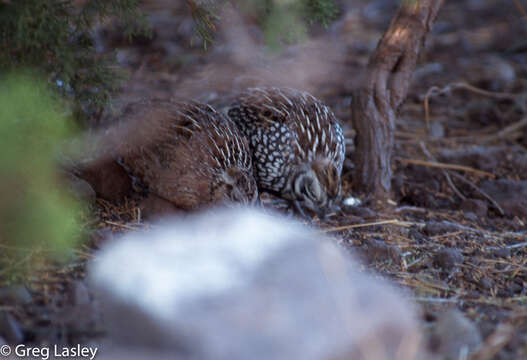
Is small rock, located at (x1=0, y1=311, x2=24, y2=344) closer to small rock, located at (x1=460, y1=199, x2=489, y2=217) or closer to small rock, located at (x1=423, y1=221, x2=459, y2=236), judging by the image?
small rock, located at (x1=423, y1=221, x2=459, y2=236)

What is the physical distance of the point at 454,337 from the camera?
2.32 m

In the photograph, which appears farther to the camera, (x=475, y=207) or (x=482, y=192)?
(x=482, y=192)

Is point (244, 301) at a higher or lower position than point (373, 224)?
higher

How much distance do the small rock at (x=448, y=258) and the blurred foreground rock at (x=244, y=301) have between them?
1.40 m

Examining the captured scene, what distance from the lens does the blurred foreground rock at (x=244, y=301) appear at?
1.96m

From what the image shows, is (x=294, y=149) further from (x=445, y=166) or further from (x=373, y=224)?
(x=445, y=166)

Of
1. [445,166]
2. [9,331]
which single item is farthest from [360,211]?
[9,331]

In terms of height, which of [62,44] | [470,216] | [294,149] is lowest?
[470,216]

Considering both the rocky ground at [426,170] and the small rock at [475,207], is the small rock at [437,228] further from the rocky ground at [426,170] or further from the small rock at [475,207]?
the small rock at [475,207]

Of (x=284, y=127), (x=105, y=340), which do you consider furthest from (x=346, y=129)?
(x=105, y=340)

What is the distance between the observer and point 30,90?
2.59 m

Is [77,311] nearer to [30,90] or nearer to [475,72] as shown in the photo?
[30,90]

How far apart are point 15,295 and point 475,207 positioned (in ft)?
12.2

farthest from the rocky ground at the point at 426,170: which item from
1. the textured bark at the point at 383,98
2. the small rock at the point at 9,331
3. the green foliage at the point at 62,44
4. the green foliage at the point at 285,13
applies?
the green foliage at the point at 62,44
